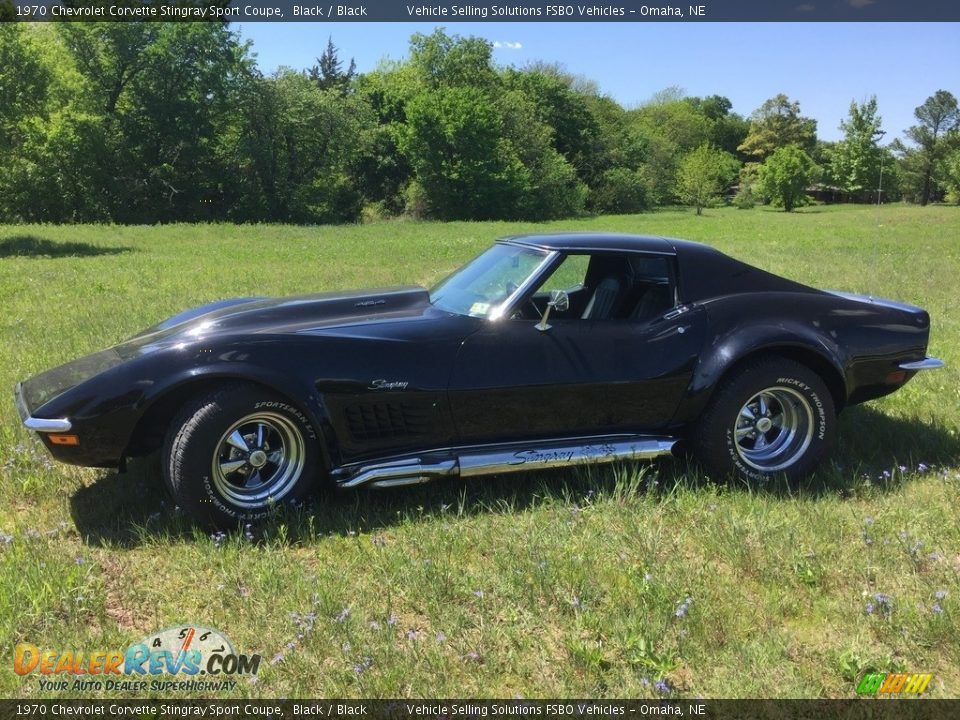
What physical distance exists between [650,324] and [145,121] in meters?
42.0

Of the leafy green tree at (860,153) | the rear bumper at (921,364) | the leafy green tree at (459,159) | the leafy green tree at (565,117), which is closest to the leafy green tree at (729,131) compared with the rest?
the leafy green tree at (860,153)

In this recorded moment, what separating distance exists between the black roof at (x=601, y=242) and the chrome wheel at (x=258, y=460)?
5.94 ft

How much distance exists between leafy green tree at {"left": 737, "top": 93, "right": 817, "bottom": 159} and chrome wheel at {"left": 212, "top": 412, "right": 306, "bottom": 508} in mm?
92545

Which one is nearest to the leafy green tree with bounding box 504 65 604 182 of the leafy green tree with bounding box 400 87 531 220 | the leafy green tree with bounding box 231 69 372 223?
the leafy green tree with bounding box 400 87 531 220

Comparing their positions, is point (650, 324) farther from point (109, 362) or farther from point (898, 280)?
point (898, 280)

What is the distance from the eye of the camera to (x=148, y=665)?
8.85 ft

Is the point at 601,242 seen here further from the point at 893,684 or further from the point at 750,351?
the point at 893,684

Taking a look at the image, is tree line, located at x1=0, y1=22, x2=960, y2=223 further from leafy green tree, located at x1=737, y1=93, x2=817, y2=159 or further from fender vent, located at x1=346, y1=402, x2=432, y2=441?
fender vent, located at x1=346, y1=402, x2=432, y2=441

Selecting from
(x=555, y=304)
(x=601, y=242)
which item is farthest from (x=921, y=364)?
(x=555, y=304)

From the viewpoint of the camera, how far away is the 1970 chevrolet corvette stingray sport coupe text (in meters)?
3.54

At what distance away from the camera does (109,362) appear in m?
3.74

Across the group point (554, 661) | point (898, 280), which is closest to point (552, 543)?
point (554, 661)

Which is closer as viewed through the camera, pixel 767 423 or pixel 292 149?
pixel 767 423

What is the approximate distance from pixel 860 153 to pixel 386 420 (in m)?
84.1
